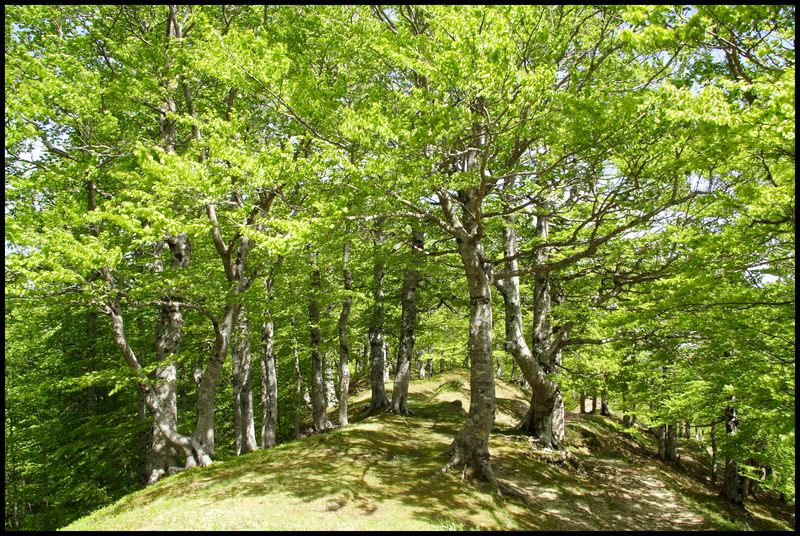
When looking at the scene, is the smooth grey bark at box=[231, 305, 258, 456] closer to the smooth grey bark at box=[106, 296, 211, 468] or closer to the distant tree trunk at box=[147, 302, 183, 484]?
the distant tree trunk at box=[147, 302, 183, 484]

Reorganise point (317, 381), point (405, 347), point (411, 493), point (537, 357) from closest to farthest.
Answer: point (411, 493)
point (537, 357)
point (317, 381)
point (405, 347)

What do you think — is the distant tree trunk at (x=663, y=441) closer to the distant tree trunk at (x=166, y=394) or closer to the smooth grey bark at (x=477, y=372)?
the smooth grey bark at (x=477, y=372)

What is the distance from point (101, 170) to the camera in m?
12.4

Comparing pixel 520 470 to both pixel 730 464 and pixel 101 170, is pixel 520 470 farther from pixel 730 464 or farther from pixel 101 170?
pixel 101 170

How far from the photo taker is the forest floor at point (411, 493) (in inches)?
289

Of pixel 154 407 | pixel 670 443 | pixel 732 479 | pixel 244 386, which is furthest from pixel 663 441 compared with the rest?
pixel 154 407

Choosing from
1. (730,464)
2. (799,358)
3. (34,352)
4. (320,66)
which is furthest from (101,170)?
(730,464)

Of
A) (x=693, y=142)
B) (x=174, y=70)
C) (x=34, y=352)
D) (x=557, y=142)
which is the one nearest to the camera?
(x=693, y=142)

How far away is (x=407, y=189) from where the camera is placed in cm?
870

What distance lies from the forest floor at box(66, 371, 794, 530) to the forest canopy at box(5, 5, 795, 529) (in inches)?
40.8

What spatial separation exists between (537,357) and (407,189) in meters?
8.74

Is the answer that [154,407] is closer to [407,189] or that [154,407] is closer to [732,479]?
[407,189]

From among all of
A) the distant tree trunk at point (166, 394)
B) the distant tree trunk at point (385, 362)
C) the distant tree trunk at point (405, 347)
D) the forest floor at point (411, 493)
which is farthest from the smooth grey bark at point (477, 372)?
the distant tree trunk at point (385, 362)

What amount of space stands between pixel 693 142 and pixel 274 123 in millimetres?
11591
